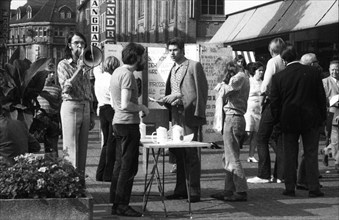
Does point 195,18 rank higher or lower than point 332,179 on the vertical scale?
higher

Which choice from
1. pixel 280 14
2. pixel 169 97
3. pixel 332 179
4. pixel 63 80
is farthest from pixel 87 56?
pixel 280 14

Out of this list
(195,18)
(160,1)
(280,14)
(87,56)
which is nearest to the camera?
(87,56)

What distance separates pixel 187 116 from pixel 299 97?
1.50 meters

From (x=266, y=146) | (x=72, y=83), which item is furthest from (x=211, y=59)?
(x=72, y=83)

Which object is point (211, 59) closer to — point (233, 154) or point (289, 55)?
point (289, 55)

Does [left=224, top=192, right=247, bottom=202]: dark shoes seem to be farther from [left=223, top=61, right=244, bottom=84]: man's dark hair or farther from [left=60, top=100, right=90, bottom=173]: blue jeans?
[left=60, top=100, right=90, bottom=173]: blue jeans

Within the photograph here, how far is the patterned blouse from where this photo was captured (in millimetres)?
10258

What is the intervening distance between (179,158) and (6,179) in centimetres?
345

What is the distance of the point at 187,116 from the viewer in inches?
439

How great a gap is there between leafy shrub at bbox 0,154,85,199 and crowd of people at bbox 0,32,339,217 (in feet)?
1.09

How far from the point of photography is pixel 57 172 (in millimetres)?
8352

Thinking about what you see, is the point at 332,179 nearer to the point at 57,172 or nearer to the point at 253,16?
the point at 57,172

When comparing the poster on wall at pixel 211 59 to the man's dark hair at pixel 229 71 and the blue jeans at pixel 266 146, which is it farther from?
the man's dark hair at pixel 229 71

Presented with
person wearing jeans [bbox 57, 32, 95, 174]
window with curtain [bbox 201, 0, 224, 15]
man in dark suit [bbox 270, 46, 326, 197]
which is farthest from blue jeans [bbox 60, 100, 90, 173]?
window with curtain [bbox 201, 0, 224, 15]
